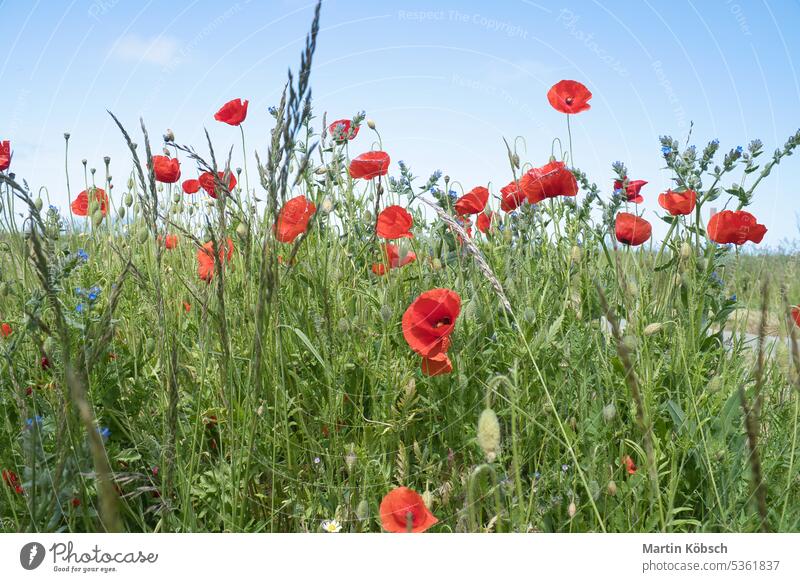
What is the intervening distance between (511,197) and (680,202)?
16.6 inches

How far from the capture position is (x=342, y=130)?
1.70m

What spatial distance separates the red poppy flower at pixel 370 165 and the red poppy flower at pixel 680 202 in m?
0.73

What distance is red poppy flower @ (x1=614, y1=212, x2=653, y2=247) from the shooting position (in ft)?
5.39

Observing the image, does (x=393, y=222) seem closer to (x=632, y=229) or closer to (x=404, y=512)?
(x=632, y=229)

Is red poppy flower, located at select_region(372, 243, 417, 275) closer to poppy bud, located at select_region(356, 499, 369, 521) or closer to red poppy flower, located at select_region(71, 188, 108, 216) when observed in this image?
poppy bud, located at select_region(356, 499, 369, 521)

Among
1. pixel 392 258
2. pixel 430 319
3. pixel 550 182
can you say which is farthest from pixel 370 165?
pixel 430 319

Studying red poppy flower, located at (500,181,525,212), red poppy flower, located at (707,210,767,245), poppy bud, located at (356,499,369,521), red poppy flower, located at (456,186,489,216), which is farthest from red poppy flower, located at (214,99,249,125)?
red poppy flower, located at (707,210,767,245)

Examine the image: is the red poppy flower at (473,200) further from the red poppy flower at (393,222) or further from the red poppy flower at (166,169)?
the red poppy flower at (166,169)

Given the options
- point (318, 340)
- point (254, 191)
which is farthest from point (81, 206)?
point (318, 340)

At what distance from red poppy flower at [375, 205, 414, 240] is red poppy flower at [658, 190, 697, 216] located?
0.67 m

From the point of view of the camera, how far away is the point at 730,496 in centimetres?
Result: 120
